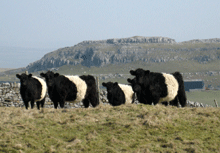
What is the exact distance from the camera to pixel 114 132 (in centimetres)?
909

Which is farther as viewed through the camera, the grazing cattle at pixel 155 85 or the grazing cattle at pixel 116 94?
the grazing cattle at pixel 116 94

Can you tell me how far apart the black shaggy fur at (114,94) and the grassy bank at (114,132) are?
22.9 feet

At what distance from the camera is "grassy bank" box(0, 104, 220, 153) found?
26.1ft

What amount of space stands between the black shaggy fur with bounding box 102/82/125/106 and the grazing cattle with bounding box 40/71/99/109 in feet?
6.37

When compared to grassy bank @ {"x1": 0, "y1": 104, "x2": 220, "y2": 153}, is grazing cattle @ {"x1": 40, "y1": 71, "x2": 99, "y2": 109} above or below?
above

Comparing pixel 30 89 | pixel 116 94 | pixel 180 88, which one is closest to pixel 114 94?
pixel 116 94

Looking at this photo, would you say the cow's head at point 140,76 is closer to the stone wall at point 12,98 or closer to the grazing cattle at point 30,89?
the grazing cattle at point 30,89

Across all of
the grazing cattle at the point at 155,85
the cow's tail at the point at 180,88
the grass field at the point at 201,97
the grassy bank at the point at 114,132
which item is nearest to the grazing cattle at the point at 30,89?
the grassy bank at the point at 114,132

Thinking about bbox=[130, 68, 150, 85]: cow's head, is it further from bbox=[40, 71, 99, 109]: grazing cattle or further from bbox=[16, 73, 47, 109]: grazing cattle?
bbox=[16, 73, 47, 109]: grazing cattle

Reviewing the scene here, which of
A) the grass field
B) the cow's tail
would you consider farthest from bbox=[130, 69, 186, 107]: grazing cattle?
the grass field

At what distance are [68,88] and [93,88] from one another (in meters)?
2.09

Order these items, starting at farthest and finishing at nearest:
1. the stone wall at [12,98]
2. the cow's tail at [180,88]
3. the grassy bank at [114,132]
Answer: the stone wall at [12,98], the cow's tail at [180,88], the grassy bank at [114,132]

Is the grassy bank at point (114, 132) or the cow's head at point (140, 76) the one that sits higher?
the cow's head at point (140, 76)

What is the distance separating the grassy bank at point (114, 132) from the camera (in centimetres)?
794
